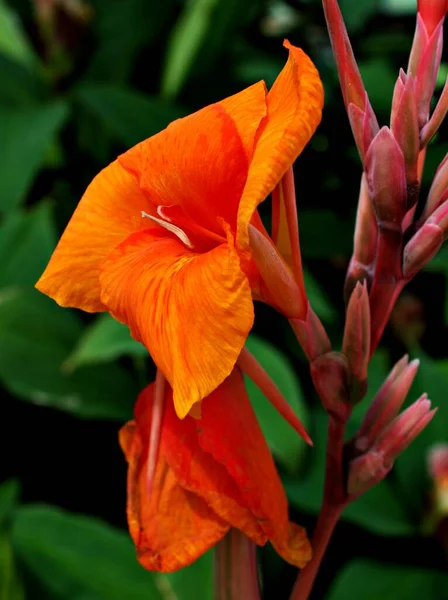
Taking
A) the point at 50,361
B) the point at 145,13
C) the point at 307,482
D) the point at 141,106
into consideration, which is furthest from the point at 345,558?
the point at 145,13

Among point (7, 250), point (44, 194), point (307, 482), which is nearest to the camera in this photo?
point (307, 482)

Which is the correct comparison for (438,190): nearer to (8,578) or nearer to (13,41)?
(8,578)

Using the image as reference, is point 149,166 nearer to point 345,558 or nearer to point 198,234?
point 198,234

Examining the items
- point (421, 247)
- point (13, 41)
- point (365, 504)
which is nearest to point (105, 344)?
Result: point (365, 504)

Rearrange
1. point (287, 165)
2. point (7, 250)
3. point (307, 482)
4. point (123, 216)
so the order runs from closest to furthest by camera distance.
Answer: point (287, 165) → point (123, 216) → point (307, 482) → point (7, 250)

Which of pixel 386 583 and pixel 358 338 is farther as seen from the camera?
pixel 386 583

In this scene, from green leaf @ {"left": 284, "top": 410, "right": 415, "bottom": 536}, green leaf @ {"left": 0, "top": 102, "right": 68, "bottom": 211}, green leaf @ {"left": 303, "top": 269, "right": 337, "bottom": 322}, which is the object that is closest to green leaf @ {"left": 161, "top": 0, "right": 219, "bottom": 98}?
green leaf @ {"left": 0, "top": 102, "right": 68, "bottom": 211}
